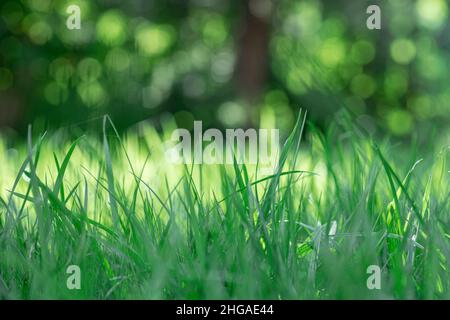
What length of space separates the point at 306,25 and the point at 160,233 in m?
6.45

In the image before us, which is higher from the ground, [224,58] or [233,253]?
[224,58]

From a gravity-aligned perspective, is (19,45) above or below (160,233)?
above

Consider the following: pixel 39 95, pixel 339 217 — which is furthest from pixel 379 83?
pixel 339 217

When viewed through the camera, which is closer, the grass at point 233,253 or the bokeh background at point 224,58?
the grass at point 233,253

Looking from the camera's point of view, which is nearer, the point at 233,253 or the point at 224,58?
the point at 233,253

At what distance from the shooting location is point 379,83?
8.27m

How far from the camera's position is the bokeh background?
15.1ft

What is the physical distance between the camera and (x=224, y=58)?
7074mm

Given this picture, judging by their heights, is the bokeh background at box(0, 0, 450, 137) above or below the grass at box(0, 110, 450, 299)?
above

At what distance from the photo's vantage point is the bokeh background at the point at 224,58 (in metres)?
4.59

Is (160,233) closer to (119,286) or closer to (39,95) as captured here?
(119,286)

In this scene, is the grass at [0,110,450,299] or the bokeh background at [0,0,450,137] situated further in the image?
the bokeh background at [0,0,450,137]

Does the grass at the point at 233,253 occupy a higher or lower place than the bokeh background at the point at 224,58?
lower
